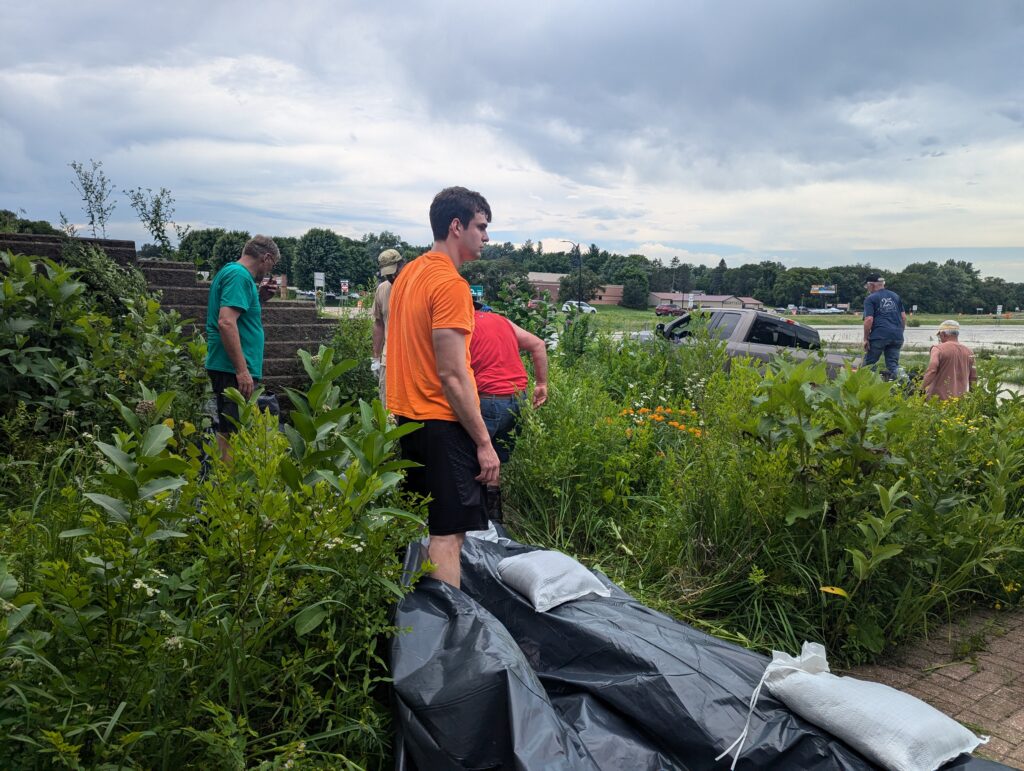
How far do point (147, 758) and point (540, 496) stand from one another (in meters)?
3.01

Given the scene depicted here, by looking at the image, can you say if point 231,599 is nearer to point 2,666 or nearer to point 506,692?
point 2,666

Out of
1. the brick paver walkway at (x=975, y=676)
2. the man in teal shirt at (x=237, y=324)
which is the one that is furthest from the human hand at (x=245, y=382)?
the brick paver walkway at (x=975, y=676)

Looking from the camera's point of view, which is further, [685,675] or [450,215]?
[450,215]

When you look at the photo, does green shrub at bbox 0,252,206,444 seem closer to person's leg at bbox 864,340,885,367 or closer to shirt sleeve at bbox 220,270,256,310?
shirt sleeve at bbox 220,270,256,310

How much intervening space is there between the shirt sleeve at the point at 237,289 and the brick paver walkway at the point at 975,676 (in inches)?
157

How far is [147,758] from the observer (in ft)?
4.81

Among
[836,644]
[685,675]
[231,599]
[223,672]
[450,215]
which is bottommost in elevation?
[836,644]

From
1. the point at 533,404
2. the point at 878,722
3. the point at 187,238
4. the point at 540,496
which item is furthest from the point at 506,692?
the point at 187,238

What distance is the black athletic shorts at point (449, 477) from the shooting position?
9.00ft

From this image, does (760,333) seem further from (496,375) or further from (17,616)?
(17,616)

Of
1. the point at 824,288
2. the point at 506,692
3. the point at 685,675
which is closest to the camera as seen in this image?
the point at 506,692

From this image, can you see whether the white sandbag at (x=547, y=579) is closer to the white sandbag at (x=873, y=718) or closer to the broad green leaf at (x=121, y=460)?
the white sandbag at (x=873, y=718)

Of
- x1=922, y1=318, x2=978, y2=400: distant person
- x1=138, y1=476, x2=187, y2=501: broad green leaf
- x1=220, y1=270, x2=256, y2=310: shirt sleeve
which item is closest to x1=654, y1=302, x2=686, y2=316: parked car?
x1=922, y1=318, x2=978, y2=400: distant person

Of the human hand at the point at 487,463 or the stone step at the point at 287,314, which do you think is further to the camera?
the stone step at the point at 287,314
